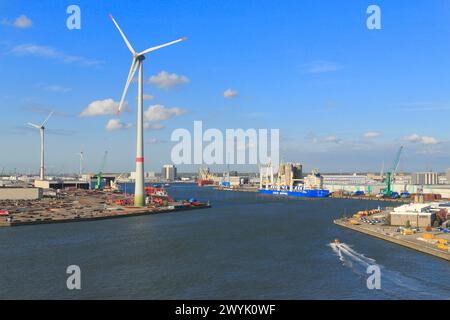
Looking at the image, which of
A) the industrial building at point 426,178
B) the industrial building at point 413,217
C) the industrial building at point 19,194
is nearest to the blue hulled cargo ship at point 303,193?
the industrial building at point 426,178

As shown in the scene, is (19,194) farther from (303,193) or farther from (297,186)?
(297,186)

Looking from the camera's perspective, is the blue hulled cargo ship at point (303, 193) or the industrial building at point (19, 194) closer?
the industrial building at point (19, 194)

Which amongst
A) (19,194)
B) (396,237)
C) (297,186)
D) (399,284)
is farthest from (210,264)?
(297,186)

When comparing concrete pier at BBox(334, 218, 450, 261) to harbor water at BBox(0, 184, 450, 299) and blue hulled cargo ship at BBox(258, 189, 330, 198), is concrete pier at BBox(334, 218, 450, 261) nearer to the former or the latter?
harbor water at BBox(0, 184, 450, 299)

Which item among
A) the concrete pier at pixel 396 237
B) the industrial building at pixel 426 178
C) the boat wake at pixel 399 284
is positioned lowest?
the boat wake at pixel 399 284

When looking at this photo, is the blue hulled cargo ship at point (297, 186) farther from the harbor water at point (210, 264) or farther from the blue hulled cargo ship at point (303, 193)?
the harbor water at point (210, 264)

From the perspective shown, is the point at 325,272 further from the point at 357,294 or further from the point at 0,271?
the point at 0,271
